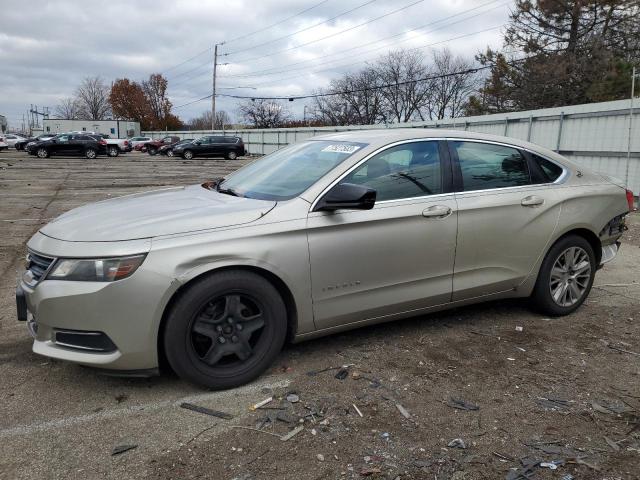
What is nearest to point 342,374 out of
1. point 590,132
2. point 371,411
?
point 371,411

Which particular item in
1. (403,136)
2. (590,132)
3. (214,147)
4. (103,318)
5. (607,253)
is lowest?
(103,318)

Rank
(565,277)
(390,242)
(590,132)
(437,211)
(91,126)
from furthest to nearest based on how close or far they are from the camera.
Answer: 1. (91,126)
2. (590,132)
3. (565,277)
4. (437,211)
5. (390,242)

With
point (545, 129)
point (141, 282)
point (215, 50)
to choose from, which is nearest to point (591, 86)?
point (545, 129)

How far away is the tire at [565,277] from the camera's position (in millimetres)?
4438

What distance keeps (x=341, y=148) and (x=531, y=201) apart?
1.63 m

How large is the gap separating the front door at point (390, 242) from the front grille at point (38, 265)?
1.55 meters

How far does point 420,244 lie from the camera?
3.74 meters

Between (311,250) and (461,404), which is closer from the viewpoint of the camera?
(461,404)

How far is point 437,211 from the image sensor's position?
380 centimetres

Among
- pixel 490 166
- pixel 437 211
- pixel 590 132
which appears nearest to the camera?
pixel 437 211

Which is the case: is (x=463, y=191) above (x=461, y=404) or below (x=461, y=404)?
above

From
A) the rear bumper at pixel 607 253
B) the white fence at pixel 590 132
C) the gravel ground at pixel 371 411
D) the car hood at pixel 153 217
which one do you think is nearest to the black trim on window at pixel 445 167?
the gravel ground at pixel 371 411

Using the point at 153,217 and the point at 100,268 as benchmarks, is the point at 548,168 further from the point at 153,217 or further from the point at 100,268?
the point at 100,268

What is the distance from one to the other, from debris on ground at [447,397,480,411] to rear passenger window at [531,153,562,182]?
2235mm
